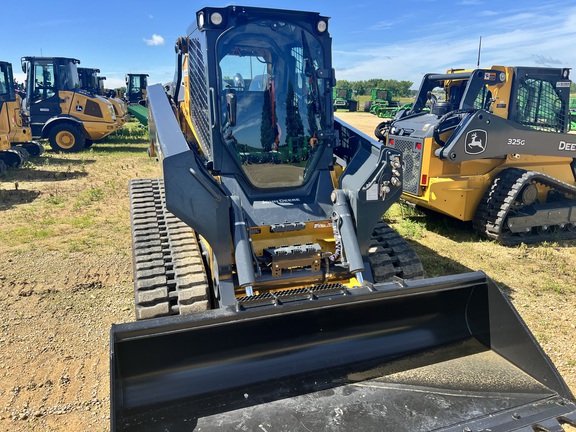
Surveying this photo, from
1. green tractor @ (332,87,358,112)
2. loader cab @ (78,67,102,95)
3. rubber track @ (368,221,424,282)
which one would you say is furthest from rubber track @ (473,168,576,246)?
green tractor @ (332,87,358,112)

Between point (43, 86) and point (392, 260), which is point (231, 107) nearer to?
point (392, 260)

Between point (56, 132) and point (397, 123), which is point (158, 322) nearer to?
point (397, 123)

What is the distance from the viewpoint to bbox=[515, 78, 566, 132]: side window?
735 centimetres

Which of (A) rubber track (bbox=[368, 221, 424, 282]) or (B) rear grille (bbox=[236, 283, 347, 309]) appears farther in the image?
(A) rubber track (bbox=[368, 221, 424, 282])

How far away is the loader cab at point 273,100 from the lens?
3992 millimetres

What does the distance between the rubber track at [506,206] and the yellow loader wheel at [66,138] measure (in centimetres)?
1361

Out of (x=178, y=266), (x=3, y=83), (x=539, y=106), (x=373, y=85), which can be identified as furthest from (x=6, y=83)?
(x=373, y=85)

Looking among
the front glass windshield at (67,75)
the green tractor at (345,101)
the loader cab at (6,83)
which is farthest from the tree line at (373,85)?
the loader cab at (6,83)

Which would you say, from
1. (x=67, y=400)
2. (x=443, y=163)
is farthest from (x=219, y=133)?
(x=443, y=163)

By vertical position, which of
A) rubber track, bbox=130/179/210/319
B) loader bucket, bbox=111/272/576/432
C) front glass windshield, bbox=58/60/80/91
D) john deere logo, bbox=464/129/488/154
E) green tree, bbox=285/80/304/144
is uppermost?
front glass windshield, bbox=58/60/80/91

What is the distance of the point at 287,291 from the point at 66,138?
14.9 m

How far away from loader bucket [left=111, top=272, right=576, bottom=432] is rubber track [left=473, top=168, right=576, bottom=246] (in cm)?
364

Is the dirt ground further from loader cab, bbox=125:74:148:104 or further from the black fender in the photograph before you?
loader cab, bbox=125:74:148:104

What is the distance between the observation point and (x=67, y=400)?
130 inches
